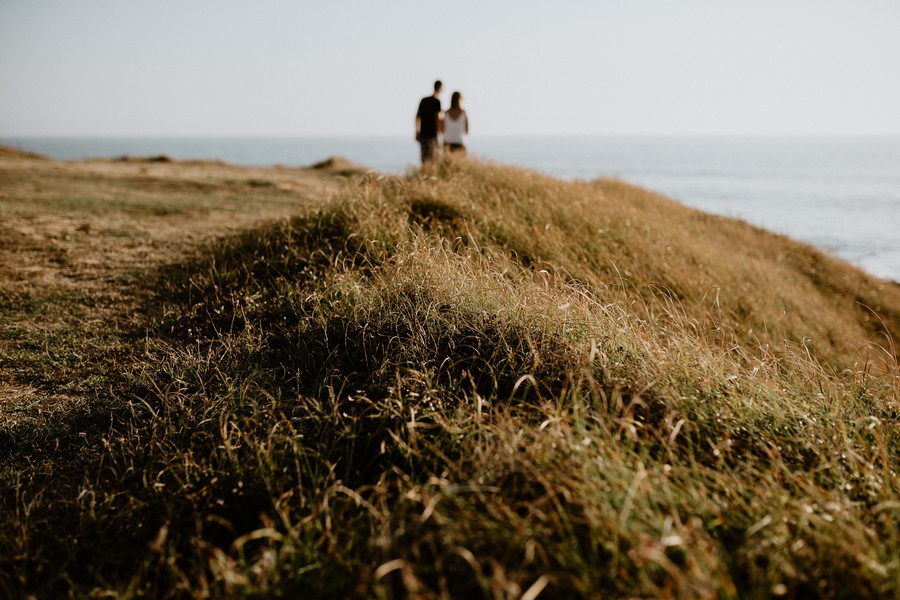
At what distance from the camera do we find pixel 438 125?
35.4 feet

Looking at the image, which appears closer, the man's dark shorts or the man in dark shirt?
the man in dark shirt

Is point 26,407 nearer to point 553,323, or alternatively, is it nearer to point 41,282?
point 41,282

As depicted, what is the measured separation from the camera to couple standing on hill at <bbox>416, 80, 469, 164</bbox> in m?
10.7

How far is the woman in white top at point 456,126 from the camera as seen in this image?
11.1 m

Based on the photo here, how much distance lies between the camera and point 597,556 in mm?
1902

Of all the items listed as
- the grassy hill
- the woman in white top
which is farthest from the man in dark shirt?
the grassy hill

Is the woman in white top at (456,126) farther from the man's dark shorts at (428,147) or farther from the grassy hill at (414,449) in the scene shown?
the grassy hill at (414,449)

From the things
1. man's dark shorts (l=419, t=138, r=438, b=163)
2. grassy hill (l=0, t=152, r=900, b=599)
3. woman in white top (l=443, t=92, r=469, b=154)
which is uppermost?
woman in white top (l=443, t=92, r=469, b=154)

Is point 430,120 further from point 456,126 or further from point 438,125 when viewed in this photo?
point 456,126

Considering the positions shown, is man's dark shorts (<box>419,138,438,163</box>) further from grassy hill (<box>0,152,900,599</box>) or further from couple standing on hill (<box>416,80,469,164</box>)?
grassy hill (<box>0,152,900,599</box>)

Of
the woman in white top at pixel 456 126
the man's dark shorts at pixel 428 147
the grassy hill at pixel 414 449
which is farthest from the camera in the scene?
the woman in white top at pixel 456 126

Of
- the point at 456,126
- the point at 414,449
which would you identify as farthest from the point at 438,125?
the point at 414,449

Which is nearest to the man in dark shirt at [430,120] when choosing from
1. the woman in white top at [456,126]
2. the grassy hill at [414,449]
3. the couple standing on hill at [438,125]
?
the couple standing on hill at [438,125]

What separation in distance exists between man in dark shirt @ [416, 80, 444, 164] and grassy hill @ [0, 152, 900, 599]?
5.48 meters
